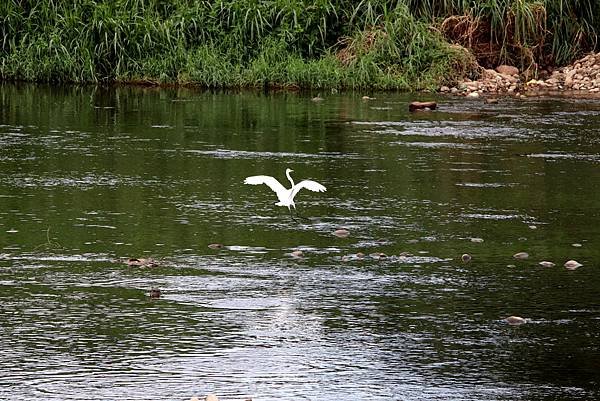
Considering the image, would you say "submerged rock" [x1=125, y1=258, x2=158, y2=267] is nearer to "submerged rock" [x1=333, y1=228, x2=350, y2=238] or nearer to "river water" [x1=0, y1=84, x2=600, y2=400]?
"river water" [x1=0, y1=84, x2=600, y2=400]

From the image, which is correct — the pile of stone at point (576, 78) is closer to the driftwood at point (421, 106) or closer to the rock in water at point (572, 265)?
the driftwood at point (421, 106)

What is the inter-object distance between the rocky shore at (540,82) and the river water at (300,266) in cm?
597

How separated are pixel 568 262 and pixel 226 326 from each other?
2655mm

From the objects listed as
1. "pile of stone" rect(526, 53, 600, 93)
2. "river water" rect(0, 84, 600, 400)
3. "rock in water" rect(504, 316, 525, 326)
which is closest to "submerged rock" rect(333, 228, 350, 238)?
"river water" rect(0, 84, 600, 400)

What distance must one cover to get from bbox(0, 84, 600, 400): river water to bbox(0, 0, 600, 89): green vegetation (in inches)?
256

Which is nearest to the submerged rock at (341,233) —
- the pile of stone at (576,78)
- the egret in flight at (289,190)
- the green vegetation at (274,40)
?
the egret in flight at (289,190)

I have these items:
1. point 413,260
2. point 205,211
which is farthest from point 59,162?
point 413,260

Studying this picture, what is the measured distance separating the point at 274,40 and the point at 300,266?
14.8 meters

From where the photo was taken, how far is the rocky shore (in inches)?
847

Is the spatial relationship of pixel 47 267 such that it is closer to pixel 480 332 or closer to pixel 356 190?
pixel 480 332

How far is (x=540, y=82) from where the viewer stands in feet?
73.3

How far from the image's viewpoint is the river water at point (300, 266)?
6008 mm

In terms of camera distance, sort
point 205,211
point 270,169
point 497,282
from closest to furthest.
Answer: point 497,282 < point 205,211 < point 270,169

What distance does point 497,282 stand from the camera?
25.9 ft
